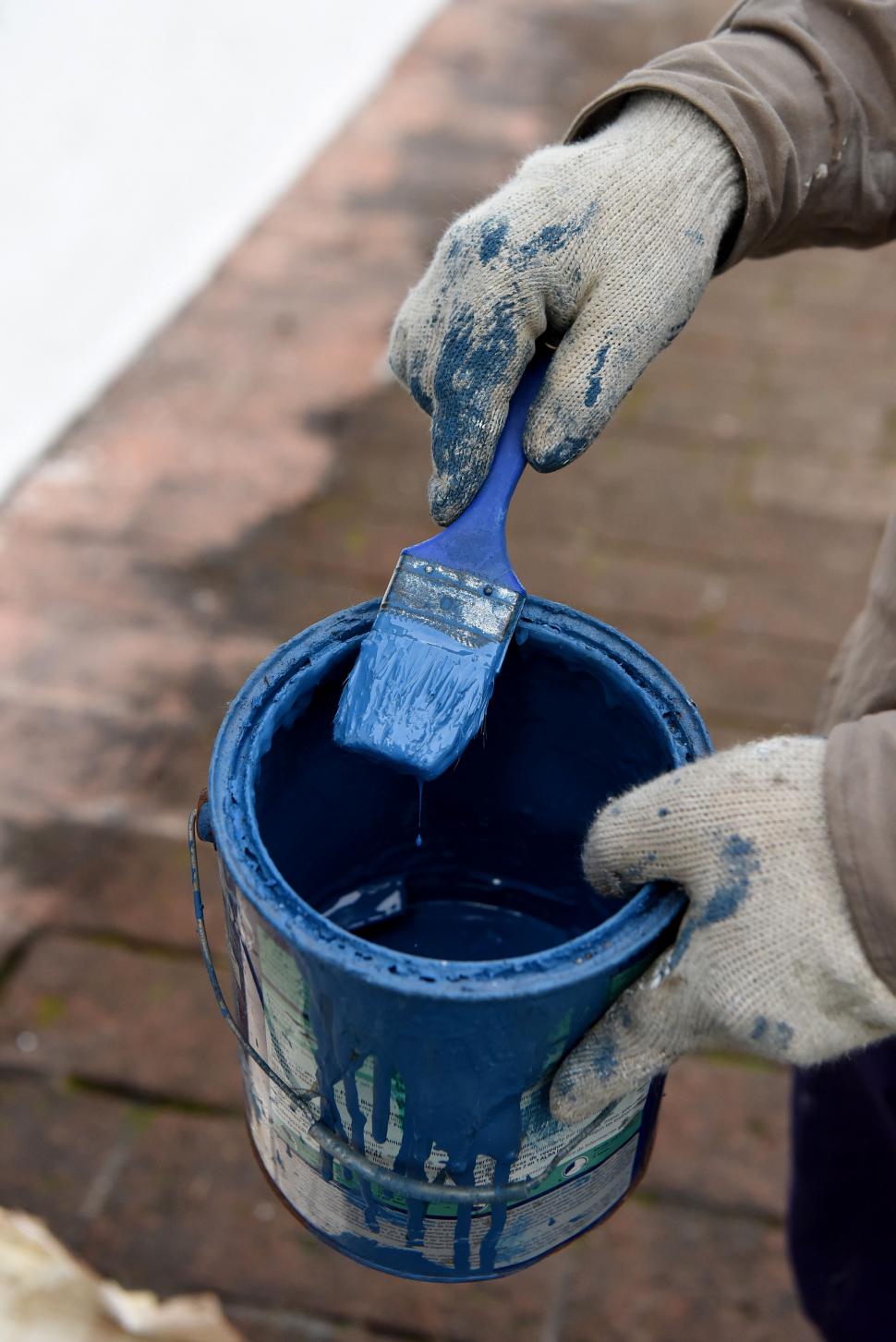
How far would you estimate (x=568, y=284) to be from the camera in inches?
50.3

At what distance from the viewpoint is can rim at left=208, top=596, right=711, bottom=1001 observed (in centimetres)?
100

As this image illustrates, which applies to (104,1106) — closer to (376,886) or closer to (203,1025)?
(203,1025)

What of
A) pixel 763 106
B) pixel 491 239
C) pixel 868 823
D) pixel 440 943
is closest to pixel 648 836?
pixel 868 823

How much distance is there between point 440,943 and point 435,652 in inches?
18.6

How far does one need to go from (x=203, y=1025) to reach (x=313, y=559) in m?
1.31

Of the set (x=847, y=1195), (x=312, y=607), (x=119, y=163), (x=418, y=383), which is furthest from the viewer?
(x=119, y=163)

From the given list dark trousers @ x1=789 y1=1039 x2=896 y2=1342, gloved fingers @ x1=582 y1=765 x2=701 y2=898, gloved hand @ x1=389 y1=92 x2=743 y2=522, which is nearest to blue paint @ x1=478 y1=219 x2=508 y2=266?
gloved hand @ x1=389 y1=92 x2=743 y2=522

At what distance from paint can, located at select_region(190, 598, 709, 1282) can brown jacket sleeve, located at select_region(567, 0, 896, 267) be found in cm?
53

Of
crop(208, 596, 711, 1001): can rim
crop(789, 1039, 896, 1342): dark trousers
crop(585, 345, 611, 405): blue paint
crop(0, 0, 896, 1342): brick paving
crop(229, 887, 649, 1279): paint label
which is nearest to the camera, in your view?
crop(208, 596, 711, 1001): can rim

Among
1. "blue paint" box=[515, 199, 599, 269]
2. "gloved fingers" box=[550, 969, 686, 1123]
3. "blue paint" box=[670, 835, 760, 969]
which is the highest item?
"blue paint" box=[515, 199, 599, 269]

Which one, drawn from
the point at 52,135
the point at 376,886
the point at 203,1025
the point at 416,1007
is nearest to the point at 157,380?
the point at 52,135

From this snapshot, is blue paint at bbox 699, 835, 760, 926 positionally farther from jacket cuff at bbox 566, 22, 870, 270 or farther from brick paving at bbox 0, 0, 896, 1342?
brick paving at bbox 0, 0, 896, 1342

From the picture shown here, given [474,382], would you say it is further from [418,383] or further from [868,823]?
[868,823]

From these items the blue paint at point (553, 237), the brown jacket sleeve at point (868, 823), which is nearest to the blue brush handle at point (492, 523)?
the blue paint at point (553, 237)
